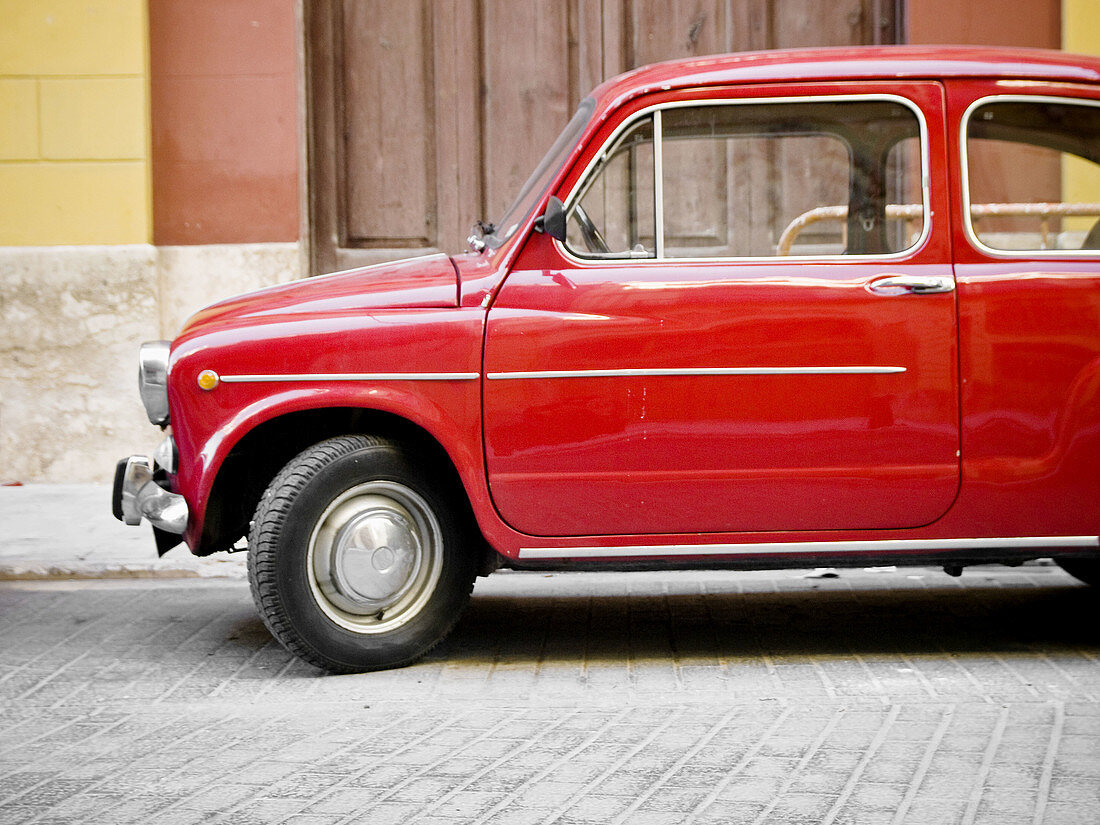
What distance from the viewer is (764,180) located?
167 inches

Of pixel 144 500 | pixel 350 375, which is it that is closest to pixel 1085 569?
pixel 350 375

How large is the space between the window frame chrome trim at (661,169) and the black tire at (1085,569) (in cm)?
176

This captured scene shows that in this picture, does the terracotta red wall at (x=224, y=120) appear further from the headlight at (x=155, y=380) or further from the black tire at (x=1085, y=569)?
the black tire at (x=1085, y=569)

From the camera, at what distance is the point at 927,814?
292 cm

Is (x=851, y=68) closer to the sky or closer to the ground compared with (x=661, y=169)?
closer to the sky

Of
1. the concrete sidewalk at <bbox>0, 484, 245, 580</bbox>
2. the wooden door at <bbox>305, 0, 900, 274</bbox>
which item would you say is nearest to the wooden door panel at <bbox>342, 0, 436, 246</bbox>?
the wooden door at <bbox>305, 0, 900, 274</bbox>

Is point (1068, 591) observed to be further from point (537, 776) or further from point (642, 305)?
point (537, 776)

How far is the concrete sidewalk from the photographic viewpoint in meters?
6.11

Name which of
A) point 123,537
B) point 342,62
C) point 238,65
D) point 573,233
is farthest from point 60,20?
point 573,233

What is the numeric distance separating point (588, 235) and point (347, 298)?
0.83 m

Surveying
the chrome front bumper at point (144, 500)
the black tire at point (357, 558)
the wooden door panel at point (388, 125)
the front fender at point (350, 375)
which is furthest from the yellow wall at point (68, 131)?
the black tire at point (357, 558)

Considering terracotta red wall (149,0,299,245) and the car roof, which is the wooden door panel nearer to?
terracotta red wall (149,0,299,245)

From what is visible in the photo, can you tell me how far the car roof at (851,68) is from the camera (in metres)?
4.33

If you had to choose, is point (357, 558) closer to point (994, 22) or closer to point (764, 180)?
point (764, 180)
